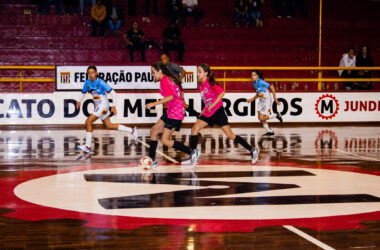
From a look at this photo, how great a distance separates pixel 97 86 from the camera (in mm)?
14297

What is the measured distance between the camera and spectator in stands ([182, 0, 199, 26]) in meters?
27.6

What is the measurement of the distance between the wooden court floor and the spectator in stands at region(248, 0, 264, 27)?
13096 millimetres

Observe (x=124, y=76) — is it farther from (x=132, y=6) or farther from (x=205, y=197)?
(x=205, y=197)

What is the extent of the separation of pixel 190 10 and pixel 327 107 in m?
7.50

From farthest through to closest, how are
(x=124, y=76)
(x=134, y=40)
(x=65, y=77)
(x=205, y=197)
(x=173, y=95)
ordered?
(x=134, y=40) → (x=124, y=76) → (x=65, y=77) → (x=173, y=95) → (x=205, y=197)

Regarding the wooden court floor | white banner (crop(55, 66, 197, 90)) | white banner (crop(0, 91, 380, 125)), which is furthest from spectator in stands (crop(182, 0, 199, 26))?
the wooden court floor

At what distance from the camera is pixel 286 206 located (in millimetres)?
8266

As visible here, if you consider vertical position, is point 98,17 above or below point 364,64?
above

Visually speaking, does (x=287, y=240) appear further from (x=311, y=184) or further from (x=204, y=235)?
(x=311, y=184)

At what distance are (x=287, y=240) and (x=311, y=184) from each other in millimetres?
3809

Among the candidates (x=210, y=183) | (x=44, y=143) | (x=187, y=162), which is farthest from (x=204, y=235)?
(x=44, y=143)

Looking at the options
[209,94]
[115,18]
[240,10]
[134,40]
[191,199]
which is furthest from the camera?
[240,10]

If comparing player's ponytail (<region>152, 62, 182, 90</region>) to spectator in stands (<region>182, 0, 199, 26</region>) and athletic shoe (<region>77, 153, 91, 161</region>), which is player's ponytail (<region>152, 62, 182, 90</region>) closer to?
athletic shoe (<region>77, 153, 91, 161</region>)

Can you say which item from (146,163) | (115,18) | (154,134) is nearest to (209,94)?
(154,134)
